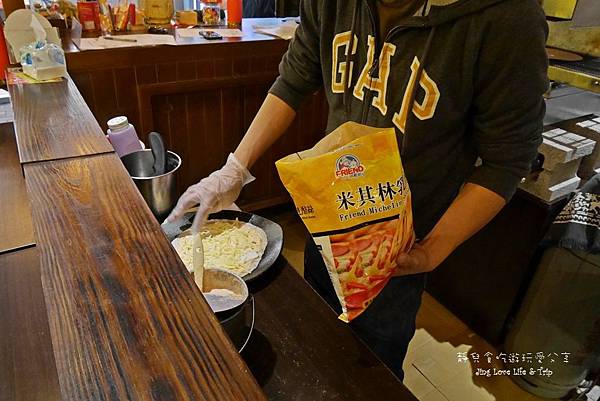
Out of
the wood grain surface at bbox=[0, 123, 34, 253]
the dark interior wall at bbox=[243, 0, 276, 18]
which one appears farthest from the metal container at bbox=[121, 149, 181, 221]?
the dark interior wall at bbox=[243, 0, 276, 18]

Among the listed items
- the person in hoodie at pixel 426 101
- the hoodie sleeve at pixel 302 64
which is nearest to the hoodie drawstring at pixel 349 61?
the person in hoodie at pixel 426 101

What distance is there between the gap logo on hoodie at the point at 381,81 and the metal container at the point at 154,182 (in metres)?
0.45

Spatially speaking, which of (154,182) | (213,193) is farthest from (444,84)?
(154,182)

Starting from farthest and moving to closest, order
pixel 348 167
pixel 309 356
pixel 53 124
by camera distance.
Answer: pixel 53 124 → pixel 309 356 → pixel 348 167

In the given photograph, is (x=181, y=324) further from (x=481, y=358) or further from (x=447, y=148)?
(x=481, y=358)

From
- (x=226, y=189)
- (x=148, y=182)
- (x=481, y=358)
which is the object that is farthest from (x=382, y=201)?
(x=481, y=358)

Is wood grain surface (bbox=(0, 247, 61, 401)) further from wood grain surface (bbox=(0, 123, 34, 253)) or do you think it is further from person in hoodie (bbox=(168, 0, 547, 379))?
person in hoodie (bbox=(168, 0, 547, 379))

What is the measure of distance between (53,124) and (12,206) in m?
0.21

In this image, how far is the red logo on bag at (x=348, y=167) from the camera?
740 millimetres

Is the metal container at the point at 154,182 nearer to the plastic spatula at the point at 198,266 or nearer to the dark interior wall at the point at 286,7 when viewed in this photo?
the plastic spatula at the point at 198,266

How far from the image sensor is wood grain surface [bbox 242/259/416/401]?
79 cm

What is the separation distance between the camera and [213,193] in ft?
3.55

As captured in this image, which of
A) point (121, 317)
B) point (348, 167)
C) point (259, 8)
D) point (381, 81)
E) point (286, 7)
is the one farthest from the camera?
point (259, 8)

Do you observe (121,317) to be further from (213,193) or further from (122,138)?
(122,138)
